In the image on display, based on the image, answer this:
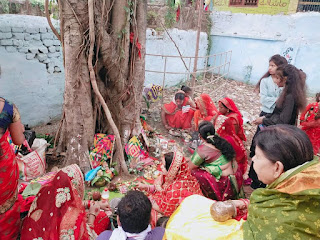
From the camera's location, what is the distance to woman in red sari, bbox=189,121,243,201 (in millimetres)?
2754

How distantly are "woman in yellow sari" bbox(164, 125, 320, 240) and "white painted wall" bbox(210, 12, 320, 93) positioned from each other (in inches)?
373

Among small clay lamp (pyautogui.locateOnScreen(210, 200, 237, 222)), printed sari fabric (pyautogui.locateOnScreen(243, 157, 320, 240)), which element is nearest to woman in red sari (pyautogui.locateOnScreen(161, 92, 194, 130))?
small clay lamp (pyautogui.locateOnScreen(210, 200, 237, 222))

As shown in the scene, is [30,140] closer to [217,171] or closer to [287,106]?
[217,171]

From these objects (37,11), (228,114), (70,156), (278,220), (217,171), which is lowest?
(70,156)

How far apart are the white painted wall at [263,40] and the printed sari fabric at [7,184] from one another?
33.3 feet

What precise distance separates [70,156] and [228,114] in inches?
103

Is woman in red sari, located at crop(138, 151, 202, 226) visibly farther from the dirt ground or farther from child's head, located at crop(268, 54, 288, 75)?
child's head, located at crop(268, 54, 288, 75)

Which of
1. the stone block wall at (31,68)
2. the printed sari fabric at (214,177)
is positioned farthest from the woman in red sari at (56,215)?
the stone block wall at (31,68)

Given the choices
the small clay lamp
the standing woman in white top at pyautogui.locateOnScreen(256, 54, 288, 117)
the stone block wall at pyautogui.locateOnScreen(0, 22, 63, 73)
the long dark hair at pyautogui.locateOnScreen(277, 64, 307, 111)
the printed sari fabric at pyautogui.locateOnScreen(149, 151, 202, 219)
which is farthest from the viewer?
the stone block wall at pyautogui.locateOnScreen(0, 22, 63, 73)

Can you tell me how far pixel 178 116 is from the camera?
5.67m

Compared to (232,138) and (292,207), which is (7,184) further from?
(232,138)

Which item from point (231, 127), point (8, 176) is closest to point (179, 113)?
point (231, 127)

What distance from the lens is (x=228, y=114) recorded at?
156 inches

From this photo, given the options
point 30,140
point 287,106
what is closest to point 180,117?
point 287,106
